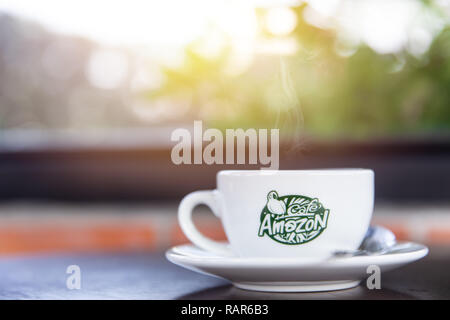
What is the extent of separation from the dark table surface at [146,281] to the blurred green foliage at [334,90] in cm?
86

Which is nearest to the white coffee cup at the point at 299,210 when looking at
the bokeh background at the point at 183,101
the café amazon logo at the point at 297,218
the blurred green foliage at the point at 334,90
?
the café amazon logo at the point at 297,218

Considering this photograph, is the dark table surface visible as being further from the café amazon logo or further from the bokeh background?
the bokeh background

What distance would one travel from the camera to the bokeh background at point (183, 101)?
1.38 metres

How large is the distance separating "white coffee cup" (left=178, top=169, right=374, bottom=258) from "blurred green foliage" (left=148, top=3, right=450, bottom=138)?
0.99 metres

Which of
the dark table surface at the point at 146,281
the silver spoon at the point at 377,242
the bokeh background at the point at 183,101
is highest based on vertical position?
the bokeh background at the point at 183,101

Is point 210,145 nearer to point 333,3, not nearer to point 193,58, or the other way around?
point 193,58

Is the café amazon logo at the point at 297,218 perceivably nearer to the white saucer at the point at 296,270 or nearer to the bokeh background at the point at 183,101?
the white saucer at the point at 296,270

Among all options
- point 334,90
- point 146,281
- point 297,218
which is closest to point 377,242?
point 297,218

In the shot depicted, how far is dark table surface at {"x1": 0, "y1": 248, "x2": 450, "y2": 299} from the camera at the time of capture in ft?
1.42

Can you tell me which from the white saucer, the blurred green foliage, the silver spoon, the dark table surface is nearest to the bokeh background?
the blurred green foliage

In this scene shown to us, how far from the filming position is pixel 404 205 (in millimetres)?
1371

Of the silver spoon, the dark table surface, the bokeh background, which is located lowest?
the dark table surface

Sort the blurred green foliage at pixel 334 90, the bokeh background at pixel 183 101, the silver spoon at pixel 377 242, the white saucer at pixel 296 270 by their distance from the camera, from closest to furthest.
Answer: the white saucer at pixel 296 270, the silver spoon at pixel 377 242, the bokeh background at pixel 183 101, the blurred green foliage at pixel 334 90

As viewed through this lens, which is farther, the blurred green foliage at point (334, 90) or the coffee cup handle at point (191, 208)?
the blurred green foliage at point (334, 90)
